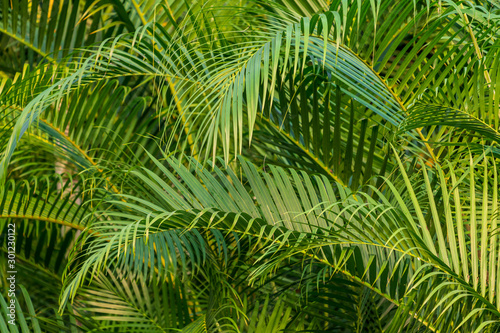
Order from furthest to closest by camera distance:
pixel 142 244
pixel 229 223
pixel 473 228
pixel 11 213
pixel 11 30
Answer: pixel 11 30 → pixel 11 213 → pixel 142 244 → pixel 229 223 → pixel 473 228

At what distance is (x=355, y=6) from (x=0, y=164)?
846mm

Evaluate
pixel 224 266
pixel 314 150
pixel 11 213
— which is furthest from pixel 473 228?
pixel 11 213

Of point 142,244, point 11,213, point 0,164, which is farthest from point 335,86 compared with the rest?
point 11,213

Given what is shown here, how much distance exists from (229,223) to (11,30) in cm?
137

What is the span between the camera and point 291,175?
5.07 ft

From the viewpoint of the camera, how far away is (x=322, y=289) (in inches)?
52.2

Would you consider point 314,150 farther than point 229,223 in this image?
Yes

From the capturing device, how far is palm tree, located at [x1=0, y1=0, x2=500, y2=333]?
0.94 m

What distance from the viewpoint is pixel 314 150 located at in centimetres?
144

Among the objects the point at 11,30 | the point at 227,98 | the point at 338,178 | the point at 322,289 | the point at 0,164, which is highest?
the point at 11,30

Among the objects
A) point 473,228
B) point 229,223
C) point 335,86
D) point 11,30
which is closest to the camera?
point 473,228

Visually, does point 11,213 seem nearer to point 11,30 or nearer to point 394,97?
point 11,30

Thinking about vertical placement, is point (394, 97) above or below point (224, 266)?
above

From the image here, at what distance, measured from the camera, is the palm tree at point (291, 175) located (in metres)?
0.94
